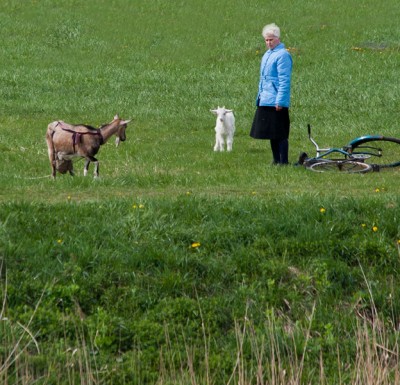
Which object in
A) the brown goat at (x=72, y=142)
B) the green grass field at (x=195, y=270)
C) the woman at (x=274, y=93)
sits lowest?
the green grass field at (x=195, y=270)

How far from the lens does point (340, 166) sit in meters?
14.4

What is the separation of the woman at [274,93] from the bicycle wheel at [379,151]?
1.31m

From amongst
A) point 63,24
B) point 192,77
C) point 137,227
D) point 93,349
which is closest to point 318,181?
point 137,227

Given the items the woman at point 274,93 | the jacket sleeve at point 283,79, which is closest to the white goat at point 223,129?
the woman at point 274,93

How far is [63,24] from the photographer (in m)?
36.7

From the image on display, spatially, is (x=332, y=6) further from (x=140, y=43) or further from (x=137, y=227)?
(x=137, y=227)

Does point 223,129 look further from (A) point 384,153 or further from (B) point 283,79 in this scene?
(B) point 283,79

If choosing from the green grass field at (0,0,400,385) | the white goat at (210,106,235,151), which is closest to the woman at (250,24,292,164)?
the green grass field at (0,0,400,385)

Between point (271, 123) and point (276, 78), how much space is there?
0.73 metres

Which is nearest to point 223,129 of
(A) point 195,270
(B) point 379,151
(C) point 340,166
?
(B) point 379,151

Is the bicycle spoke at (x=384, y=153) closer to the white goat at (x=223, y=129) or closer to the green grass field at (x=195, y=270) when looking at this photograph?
the green grass field at (x=195, y=270)

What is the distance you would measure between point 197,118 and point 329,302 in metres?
14.4

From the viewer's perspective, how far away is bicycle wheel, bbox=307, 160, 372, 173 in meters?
14.2

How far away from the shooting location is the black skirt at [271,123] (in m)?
14.5
